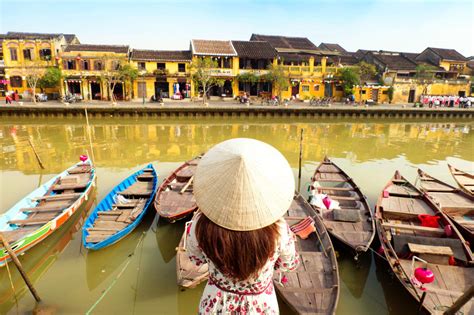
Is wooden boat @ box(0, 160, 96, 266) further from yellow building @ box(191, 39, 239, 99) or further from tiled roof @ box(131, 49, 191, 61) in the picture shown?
yellow building @ box(191, 39, 239, 99)

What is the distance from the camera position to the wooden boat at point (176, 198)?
6.81 m

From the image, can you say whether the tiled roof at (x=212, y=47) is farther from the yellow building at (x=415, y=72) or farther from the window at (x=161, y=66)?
the yellow building at (x=415, y=72)

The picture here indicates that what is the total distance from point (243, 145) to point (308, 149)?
13.8 m

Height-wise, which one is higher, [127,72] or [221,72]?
[221,72]

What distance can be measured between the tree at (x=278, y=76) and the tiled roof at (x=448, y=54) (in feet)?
67.3

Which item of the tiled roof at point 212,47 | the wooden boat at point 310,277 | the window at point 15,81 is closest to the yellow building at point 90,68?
the window at point 15,81

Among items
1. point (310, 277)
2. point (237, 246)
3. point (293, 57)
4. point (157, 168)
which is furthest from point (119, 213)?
point (293, 57)

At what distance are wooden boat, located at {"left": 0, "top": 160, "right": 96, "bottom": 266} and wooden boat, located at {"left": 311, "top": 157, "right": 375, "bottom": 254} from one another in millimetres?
5842

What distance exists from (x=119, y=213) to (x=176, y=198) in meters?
1.41

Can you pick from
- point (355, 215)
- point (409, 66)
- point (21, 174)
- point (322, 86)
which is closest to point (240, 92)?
point (322, 86)

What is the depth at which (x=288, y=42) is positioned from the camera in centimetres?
3456

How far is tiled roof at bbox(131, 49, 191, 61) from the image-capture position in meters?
26.7

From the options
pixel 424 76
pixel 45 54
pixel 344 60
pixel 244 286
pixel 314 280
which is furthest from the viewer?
pixel 344 60

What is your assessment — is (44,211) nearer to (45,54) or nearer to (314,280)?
(314,280)
